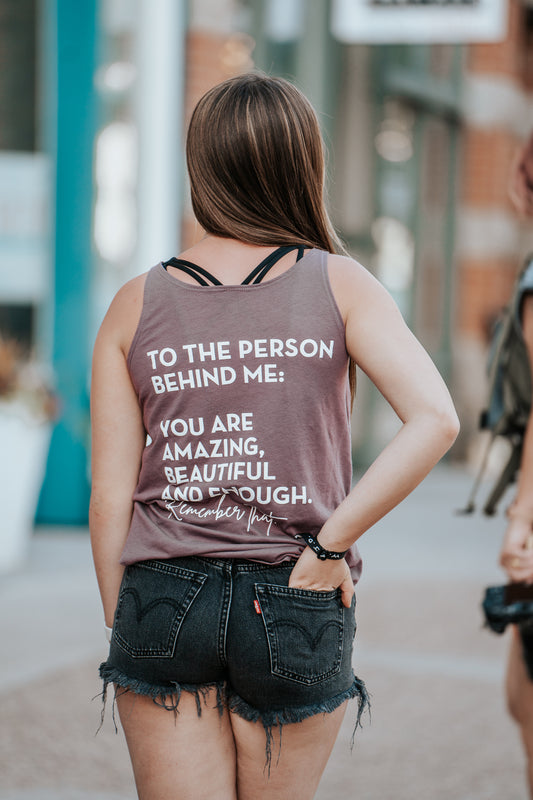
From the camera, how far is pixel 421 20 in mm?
6086

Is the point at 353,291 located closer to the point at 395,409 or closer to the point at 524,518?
the point at 395,409


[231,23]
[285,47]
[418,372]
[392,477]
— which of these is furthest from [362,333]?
[285,47]

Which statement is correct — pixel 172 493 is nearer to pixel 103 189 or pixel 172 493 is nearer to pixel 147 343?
pixel 147 343

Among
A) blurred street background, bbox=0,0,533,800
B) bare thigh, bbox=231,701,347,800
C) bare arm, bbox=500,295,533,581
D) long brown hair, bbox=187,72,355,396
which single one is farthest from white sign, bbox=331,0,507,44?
bare thigh, bbox=231,701,347,800

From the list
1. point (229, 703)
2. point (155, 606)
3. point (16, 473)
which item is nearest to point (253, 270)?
point (155, 606)

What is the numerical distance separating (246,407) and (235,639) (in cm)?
39

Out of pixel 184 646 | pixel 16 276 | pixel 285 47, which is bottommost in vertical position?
pixel 16 276

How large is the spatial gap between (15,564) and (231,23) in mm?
5249

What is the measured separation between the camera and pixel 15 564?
6875 millimetres

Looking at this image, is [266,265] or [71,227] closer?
[266,265]

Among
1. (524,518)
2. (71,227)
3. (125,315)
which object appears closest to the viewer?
(125,315)

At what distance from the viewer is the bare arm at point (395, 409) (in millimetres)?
1857

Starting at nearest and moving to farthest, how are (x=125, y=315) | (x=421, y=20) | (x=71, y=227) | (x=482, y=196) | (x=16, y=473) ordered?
(x=125, y=315), (x=421, y=20), (x=16, y=473), (x=71, y=227), (x=482, y=196)

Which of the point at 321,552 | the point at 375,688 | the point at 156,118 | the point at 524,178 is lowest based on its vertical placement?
the point at 375,688
